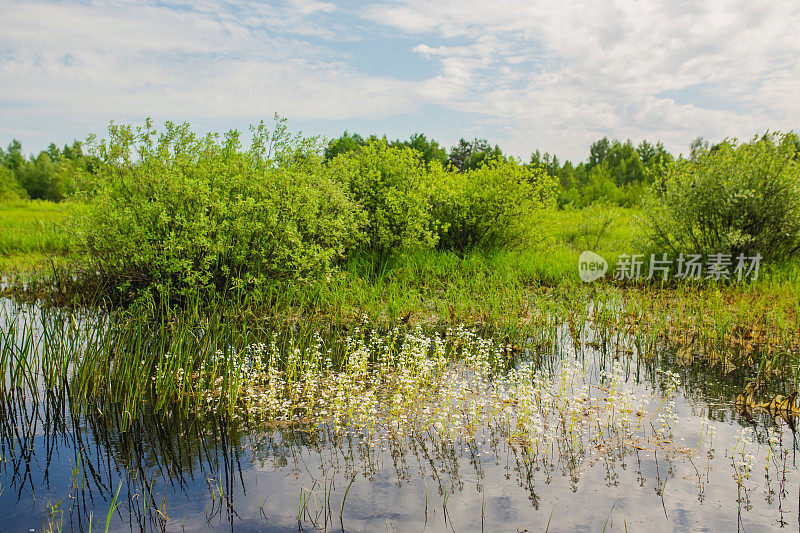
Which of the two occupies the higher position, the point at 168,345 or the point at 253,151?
the point at 253,151

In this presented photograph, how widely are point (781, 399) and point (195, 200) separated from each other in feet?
31.3

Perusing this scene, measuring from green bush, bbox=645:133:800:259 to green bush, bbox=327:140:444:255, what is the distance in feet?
22.1

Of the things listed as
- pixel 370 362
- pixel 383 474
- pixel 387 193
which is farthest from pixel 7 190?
pixel 383 474

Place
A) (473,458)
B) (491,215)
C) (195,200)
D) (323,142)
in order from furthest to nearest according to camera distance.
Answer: (491,215) < (323,142) < (195,200) < (473,458)

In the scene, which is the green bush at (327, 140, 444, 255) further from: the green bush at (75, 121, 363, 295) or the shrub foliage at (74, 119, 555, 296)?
the green bush at (75, 121, 363, 295)

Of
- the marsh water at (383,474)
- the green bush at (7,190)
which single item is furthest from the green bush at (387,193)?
the green bush at (7,190)

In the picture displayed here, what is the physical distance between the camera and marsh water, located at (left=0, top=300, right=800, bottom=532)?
404 cm

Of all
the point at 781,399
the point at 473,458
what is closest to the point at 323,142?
the point at 473,458

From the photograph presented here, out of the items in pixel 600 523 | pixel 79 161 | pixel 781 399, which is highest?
pixel 79 161

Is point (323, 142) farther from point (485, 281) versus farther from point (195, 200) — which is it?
point (485, 281)

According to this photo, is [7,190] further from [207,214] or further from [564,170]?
[564,170]

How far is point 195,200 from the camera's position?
9312 mm

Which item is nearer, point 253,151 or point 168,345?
point 168,345

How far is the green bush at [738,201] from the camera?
12.4 meters
